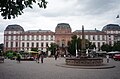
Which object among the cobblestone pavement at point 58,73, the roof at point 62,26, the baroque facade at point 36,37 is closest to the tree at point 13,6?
the cobblestone pavement at point 58,73

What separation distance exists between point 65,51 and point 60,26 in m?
14.7

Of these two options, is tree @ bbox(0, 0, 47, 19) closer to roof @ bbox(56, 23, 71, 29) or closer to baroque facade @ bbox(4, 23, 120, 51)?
roof @ bbox(56, 23, 71, 29)

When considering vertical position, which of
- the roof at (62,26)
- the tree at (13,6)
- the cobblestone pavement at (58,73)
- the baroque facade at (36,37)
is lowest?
the cobblestone pavement at (58,73)

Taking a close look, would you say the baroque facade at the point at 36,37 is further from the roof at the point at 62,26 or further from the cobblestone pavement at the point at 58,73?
the cobblestone pavement at the point at 58,73

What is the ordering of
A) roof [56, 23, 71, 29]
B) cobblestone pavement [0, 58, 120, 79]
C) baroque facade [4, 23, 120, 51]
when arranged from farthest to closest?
baroque facade [4, 23, 120, 51]
roof [56, 23, 71, 29]
cobblestone pavement [0, 58, 120, 79]

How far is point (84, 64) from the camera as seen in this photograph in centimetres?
2814

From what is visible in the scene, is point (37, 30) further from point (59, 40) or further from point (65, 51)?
point (65, 51)

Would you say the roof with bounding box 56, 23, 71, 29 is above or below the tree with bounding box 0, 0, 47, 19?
above

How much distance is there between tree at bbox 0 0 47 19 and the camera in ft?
30.6

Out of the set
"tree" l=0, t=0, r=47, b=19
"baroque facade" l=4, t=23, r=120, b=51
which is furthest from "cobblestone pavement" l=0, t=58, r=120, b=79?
"baroque facade" l=4, t=23, r=120, b=51

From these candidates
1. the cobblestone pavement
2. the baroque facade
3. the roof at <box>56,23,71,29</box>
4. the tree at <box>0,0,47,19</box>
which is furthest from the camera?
the baroque facade

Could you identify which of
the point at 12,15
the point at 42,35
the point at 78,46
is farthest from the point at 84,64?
the point at 42,35

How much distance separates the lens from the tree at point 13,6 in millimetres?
9336

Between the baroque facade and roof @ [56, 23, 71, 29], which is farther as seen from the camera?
the baroque facade
